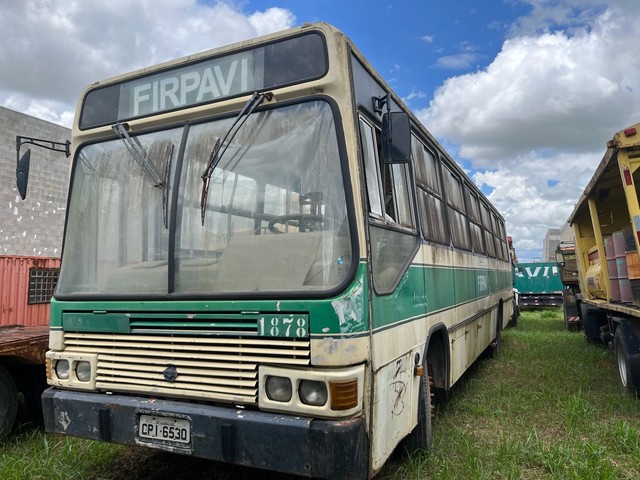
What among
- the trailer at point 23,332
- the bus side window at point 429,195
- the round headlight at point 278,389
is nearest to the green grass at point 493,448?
the trailer at point 23,332

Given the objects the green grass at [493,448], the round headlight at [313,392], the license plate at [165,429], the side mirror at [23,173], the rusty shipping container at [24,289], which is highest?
the side mirror at [23,173]

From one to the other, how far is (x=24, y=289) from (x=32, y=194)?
308 inches

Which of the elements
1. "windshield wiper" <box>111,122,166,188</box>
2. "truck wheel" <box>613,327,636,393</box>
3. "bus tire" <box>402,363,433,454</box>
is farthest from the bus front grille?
"truck wheel" <box>613,327,636,393</box>

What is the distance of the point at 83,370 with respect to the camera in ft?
11.4

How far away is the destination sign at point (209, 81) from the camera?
316 cm

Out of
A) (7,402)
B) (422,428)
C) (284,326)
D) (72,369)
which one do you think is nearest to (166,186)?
(284,326)

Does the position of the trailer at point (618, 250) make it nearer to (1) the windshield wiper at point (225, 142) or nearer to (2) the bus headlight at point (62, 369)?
(1) the windshield wiper at point (225, 142)

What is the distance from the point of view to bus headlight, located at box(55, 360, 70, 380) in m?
3.52

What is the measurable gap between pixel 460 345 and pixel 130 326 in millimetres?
3460

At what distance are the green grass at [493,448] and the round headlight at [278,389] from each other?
1284 millimetres

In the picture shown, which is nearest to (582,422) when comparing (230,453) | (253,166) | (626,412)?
(626,412)

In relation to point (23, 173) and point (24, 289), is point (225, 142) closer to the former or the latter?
point (23, 173)

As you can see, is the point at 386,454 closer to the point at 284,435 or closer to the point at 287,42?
the point at 284,435

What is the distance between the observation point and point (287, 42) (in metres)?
3.23
